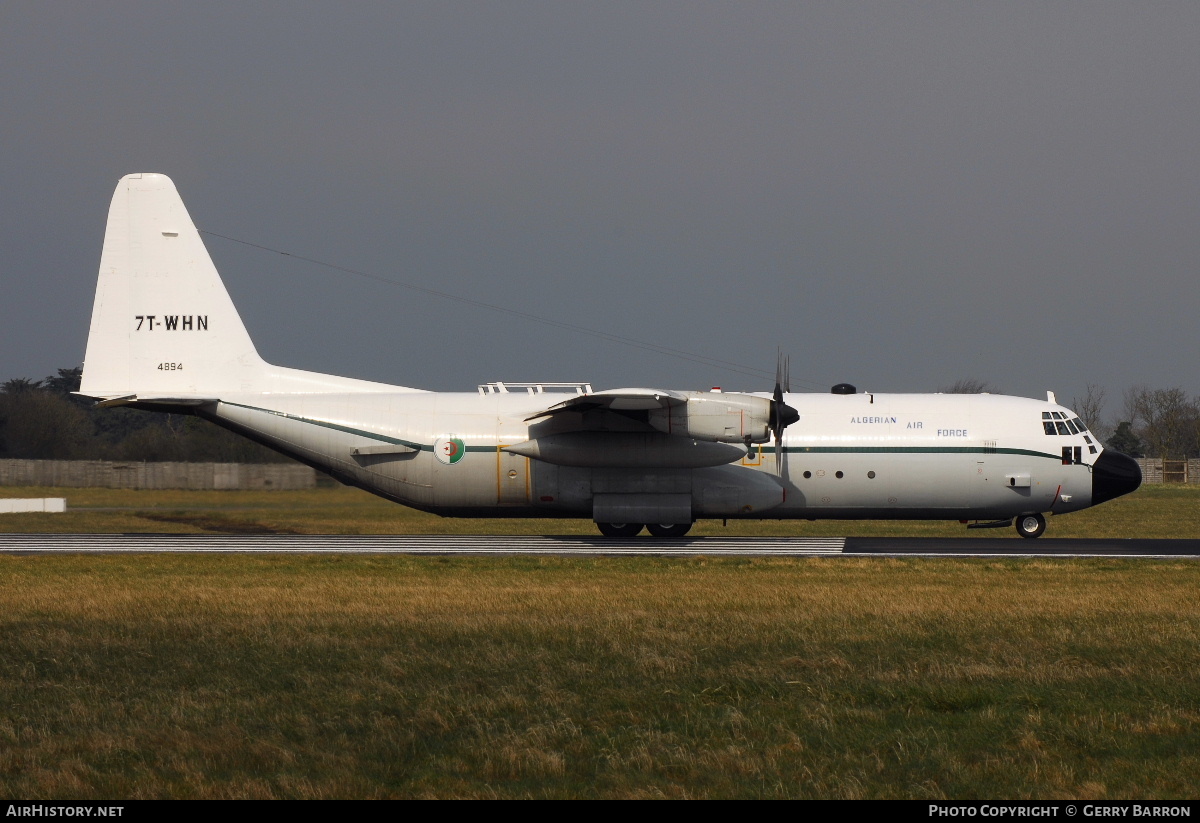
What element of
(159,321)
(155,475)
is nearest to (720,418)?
(159,321)

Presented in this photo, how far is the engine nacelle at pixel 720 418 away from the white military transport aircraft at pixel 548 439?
2.70 feet

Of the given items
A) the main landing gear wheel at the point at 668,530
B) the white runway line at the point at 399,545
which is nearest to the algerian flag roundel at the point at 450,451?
the white runway line at the point at 399,545

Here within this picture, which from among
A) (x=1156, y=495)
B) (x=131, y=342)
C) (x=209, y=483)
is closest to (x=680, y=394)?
(x=131, y=342)

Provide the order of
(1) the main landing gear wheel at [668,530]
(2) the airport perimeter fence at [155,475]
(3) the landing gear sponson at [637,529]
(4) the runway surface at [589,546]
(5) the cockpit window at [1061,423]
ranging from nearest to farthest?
(4) the runway surface at [589,546], (5) the cockpit window at [1061,423], (3) the landing gear sponson at [637,529], (1) the main landing gear wheel at [668,530], (2) the airport perimeter fence at [155,475]

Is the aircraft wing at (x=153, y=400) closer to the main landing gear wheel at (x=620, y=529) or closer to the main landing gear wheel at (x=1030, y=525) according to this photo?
the main landing gear wheel at (x=620, y=529)

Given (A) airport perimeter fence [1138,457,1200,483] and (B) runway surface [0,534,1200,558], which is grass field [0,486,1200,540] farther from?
(A) airport perimeter fence [1138,457,1200,483]

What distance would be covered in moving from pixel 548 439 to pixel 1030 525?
13431mm

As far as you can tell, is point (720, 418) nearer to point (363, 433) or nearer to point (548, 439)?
point (548, 439)

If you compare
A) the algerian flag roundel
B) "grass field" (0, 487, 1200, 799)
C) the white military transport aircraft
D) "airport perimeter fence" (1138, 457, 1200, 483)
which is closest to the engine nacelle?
the white military transport aircraft

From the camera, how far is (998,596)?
17844 mm

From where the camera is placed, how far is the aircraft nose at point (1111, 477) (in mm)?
29422
